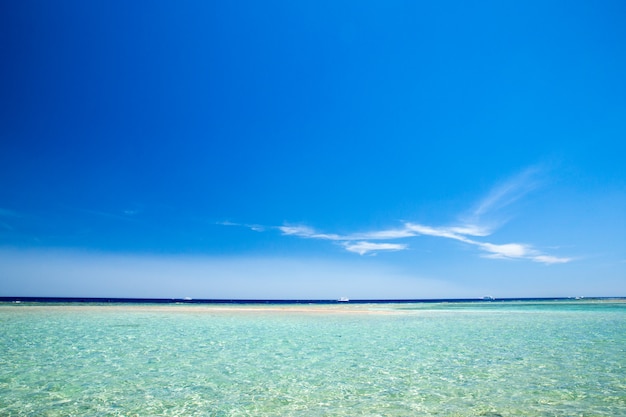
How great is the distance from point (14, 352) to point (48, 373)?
5165 mm

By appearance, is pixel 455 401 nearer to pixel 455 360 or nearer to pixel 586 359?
pixel 455 360

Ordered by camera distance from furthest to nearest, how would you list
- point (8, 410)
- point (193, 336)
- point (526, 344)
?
1. point (193, 336)
2. point (526, 344)
3. point (8, 410)

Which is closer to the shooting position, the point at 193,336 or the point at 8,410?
the point at 8,410

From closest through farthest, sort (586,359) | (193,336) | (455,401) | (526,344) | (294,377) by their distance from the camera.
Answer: (455,401) → (294,377) → (586,359) → (526,344) → (193,336)

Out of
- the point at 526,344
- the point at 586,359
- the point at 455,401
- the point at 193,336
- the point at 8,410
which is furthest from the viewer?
the point at 193,336

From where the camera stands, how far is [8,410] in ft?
25.7

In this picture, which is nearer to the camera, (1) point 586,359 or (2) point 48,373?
(2) point 48,373

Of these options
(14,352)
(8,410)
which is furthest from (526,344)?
(14,352)

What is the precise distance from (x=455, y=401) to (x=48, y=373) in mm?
12110

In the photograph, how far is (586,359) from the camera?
13.2 metres

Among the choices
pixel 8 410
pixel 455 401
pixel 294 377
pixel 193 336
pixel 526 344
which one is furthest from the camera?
pixel 193 336

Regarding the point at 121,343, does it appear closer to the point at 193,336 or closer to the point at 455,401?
the point at 193,336

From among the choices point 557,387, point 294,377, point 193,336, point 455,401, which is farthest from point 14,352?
point 557,387

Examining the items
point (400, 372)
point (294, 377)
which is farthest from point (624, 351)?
point (294, 377)
